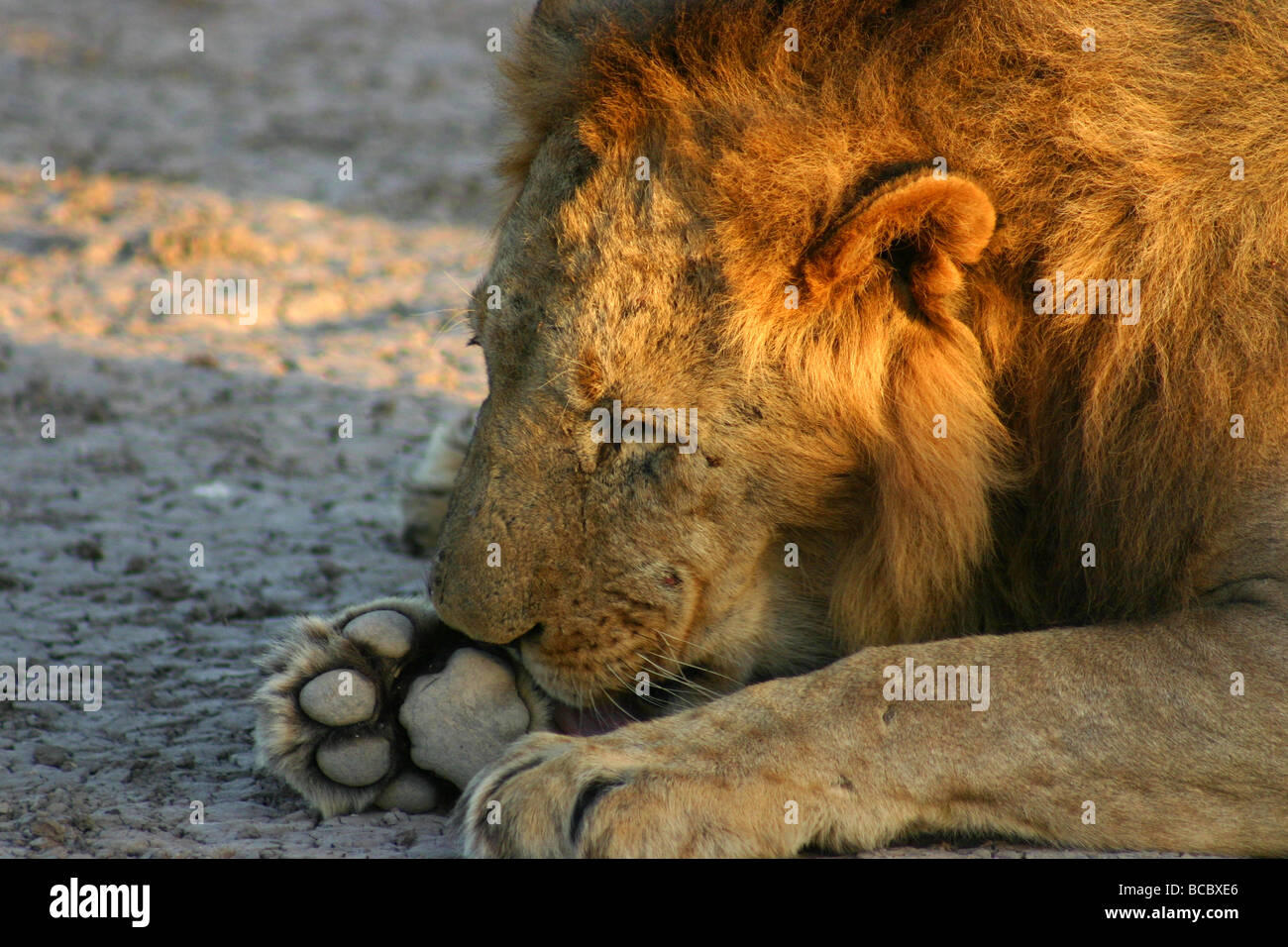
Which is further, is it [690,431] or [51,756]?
[51,756]

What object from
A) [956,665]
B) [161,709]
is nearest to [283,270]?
[161,709]

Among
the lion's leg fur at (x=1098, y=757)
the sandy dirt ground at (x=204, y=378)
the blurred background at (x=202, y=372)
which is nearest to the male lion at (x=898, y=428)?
the lion's leg fur at (x=1098, y=757)

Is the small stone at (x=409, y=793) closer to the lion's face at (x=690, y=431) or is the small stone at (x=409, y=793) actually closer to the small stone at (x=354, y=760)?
the small stone at (x=354, y=760)

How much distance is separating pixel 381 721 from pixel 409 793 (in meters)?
0.15

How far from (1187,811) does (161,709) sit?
2.22 metres

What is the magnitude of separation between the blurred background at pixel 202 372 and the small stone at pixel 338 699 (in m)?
0.20

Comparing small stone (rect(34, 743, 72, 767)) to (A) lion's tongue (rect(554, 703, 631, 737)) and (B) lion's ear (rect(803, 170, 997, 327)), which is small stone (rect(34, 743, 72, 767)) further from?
(B) lion's ear (rect(803, 170, 997, 327))

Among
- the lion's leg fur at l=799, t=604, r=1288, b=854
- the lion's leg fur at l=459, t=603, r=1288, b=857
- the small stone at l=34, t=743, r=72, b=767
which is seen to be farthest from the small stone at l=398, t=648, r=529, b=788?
the small stone at l=34, t=743, r=72, b=767

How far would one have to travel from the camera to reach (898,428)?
2.79 m

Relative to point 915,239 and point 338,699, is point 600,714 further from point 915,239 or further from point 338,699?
point 915,239

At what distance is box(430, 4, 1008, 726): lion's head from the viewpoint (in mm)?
2699

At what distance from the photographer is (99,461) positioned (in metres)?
4.87

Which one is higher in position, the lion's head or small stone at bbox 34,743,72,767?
the lion's head

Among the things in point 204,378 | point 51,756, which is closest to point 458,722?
point 51,756
